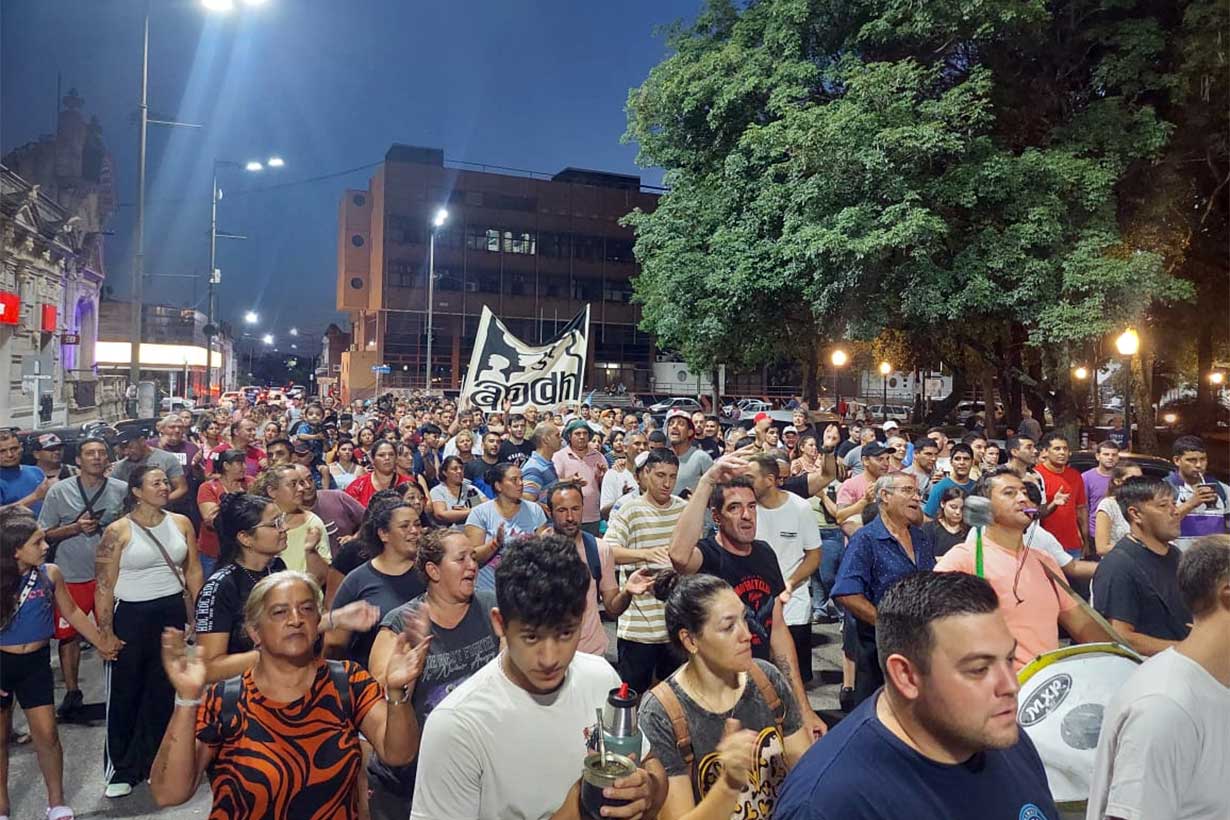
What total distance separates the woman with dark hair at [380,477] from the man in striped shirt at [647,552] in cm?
287

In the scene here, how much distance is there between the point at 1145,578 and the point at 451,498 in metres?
5.38

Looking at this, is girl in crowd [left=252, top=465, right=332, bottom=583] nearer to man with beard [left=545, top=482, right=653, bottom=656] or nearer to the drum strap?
man with beard [left=545, top=482, right=653, bottom=656]

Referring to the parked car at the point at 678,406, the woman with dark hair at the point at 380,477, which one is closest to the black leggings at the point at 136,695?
the woman with dark hair at the point at 380,477

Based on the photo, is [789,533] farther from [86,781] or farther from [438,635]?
[86,781]

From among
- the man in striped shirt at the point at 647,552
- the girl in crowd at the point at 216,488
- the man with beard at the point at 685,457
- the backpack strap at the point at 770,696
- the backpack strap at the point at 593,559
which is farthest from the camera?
the man with beard at the point at 685,457

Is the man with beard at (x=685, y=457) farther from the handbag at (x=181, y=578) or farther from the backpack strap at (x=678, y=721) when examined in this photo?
the backpack strap at (x=678, y=721)

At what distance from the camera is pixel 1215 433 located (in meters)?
25.9

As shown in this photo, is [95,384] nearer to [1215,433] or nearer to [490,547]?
[490,547]

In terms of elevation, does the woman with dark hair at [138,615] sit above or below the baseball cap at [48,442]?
below

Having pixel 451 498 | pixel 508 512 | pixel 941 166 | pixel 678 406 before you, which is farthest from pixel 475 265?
pixel 508 512

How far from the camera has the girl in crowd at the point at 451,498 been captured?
287 inches

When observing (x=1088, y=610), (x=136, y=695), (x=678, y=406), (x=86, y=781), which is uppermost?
(x=678, y=406)

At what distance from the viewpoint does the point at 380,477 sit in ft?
24.3

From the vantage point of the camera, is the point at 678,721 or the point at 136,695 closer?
the point at 678,721
